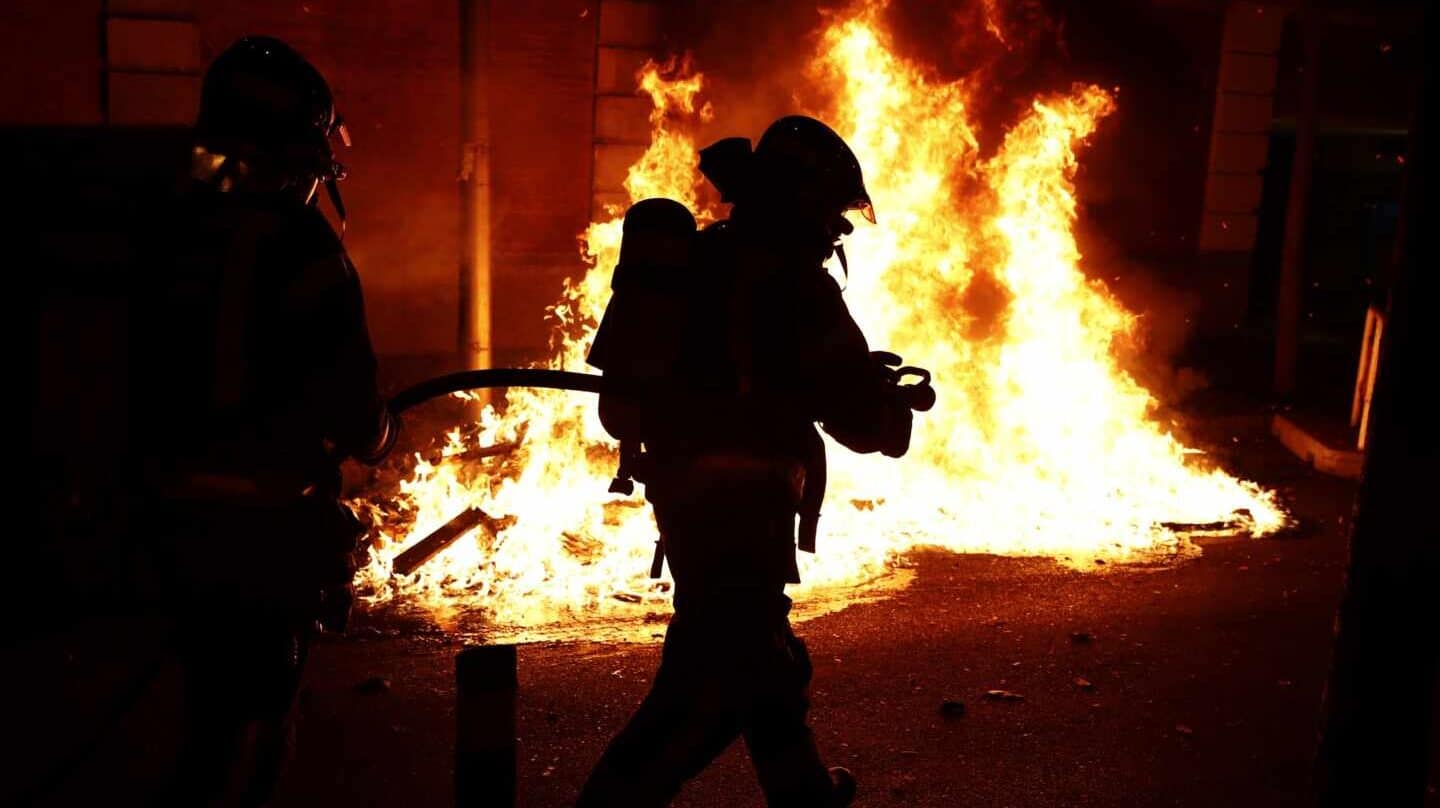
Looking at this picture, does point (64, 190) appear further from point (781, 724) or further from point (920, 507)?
point (920, 507)

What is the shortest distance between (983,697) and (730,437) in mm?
2496

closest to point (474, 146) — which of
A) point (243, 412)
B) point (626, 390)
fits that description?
point (243, 412)

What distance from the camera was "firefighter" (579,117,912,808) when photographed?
3.00 m

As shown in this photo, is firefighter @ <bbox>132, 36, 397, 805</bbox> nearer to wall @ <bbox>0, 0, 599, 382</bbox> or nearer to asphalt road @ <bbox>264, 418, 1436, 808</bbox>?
asphalt road @ <bbox>264, 418, 1436, 808</bbox>

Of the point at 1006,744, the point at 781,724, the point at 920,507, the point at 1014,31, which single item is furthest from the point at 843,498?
the point at 1014,31

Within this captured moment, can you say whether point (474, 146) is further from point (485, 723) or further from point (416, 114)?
point (485, 723)

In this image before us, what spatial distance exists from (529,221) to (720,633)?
299 inches

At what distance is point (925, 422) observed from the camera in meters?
8.69

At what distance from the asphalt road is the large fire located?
56 cm

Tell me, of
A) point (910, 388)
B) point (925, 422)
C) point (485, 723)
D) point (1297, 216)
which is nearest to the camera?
point (485, 723)

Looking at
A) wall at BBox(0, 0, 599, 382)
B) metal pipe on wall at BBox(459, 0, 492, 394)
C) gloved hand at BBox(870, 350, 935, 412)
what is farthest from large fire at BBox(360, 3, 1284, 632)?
gloved hand at BBox(870, 350, 935, 412)

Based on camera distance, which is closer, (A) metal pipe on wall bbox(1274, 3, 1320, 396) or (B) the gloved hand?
(B) the gloved hand

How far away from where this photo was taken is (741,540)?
302cm

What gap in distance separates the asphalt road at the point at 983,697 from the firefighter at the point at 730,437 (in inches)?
45.9
